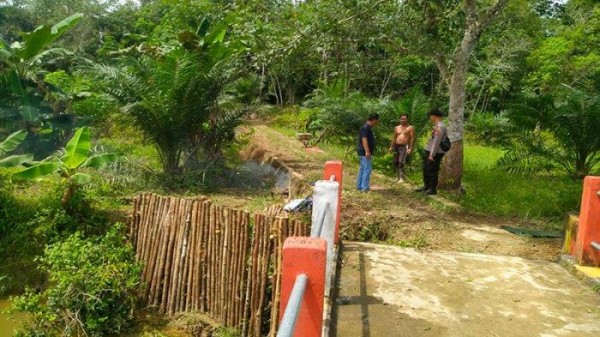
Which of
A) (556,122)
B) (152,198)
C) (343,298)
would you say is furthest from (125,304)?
(556,122)

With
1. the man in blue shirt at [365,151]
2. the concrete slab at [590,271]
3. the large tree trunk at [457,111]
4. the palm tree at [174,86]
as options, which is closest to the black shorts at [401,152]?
the large tree trunk at [457,111]

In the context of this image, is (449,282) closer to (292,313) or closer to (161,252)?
(161,252)

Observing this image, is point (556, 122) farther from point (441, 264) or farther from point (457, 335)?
point (457, 335)

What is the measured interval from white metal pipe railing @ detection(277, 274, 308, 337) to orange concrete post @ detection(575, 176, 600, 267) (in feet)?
11.8

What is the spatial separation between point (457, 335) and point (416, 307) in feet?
1.58

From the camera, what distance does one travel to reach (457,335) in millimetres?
3568

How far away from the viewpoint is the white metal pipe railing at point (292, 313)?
1.56m

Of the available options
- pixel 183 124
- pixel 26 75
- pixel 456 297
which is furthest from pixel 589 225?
pixel 26 75

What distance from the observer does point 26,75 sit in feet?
26.7

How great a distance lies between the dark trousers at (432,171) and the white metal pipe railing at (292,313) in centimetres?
644

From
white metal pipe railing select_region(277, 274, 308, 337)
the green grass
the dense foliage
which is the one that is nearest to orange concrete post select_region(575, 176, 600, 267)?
the green grass

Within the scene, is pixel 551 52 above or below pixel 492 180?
above

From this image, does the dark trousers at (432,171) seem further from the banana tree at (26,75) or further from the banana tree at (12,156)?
the banana tree at (26,75)

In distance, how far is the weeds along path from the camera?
5969mm
